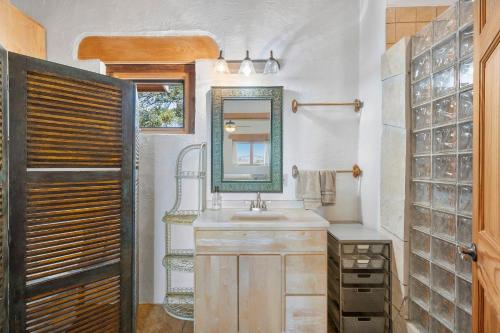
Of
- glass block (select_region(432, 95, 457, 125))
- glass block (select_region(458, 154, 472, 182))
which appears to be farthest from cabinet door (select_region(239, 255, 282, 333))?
glass block (select_region(432, 95, 457, 125))

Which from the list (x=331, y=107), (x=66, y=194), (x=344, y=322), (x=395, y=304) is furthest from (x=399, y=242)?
(x=66, y=194)

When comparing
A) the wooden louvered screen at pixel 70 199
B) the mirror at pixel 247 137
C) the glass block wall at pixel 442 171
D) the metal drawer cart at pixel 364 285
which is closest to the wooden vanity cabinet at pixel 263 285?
the metal drawer cart at pixel 364 285

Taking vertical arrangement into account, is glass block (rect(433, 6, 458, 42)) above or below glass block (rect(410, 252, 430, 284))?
above

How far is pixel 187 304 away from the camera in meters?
2.53

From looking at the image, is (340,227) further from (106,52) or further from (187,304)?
(106,52)

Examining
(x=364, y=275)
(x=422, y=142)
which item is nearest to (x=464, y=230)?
(x=422, y=142)

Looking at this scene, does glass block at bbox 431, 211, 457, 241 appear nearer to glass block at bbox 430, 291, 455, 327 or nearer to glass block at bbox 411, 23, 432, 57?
glass block at bbox 430, 291, 455, 327

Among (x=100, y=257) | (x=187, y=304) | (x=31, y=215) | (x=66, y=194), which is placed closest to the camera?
(x=31, y=215)

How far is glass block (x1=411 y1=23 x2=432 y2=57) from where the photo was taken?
167 centimetres

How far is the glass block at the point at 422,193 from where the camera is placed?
1.68 metres

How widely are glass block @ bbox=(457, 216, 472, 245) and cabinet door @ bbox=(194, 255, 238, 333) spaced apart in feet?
3.97

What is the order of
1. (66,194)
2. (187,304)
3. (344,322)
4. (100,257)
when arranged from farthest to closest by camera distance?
Answer: 1. (187,304)
2. (344,322)
3. (100,257)
4. (66,194)

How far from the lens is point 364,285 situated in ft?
6.61

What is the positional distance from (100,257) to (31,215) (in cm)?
40
